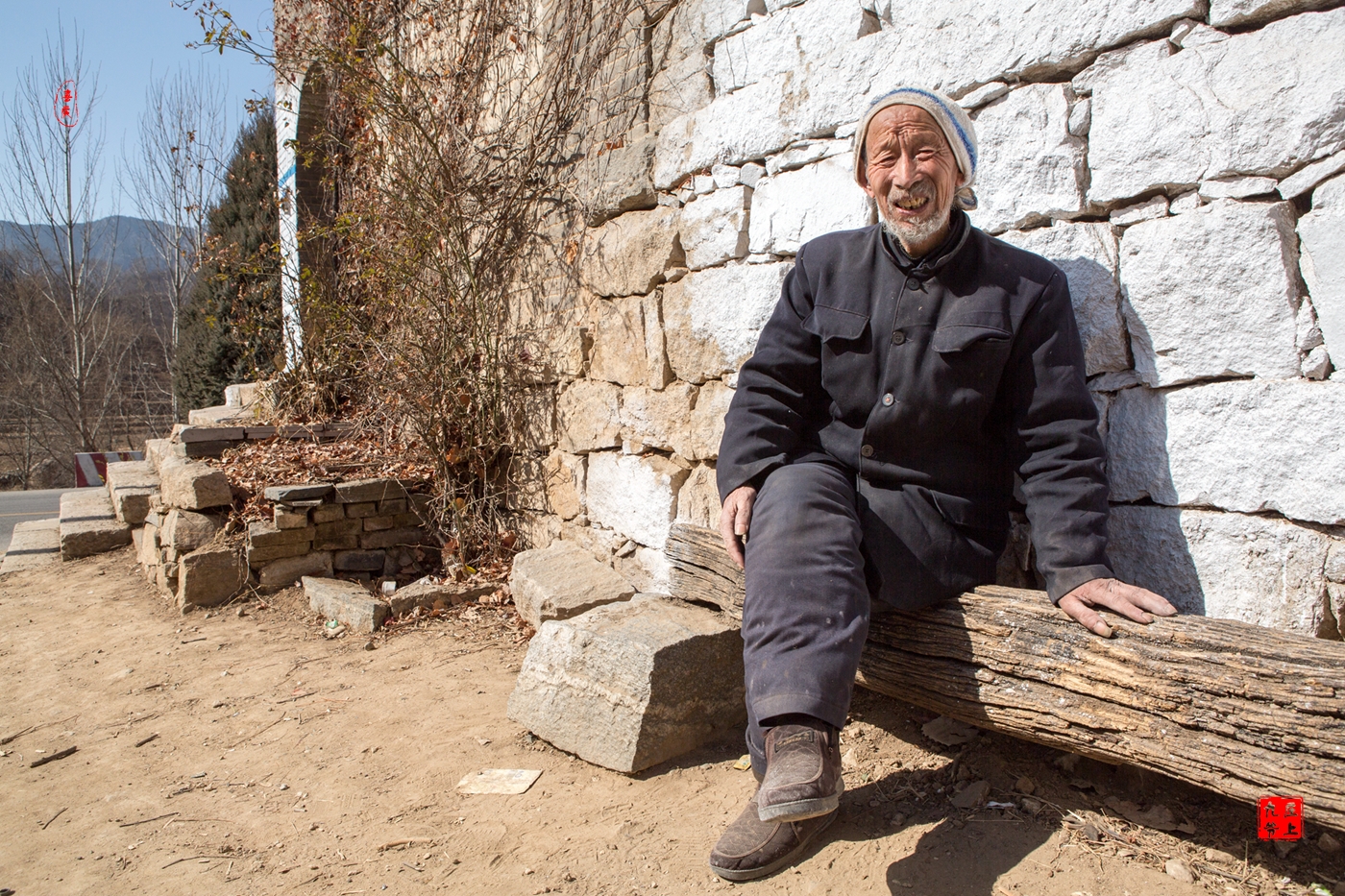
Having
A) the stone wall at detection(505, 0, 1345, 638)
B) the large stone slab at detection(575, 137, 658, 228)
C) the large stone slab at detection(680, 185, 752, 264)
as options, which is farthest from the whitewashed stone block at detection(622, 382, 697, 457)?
the large stone slab at detection(575, 137, 658, 228)

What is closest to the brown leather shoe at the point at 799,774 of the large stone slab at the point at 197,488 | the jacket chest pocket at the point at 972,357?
the jacket chest pocket at the point at 972,357

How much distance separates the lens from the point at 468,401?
15.8 feet

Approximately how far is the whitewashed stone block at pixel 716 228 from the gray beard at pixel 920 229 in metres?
1.02

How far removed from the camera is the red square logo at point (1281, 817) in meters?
1.59

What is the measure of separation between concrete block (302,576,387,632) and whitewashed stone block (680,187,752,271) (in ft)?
7.45

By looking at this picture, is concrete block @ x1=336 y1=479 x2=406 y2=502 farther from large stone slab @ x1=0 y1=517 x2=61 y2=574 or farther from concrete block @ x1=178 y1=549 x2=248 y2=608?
large stone slab @ x1=0 y1=517 x2=61 y2=574

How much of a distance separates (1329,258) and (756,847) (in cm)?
183

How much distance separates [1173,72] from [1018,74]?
1.37ft

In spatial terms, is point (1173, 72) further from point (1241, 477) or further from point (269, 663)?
point (269, 663)

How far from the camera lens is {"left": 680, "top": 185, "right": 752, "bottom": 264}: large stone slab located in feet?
10.7

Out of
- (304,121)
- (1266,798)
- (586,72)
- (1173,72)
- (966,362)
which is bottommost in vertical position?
(1266,798)

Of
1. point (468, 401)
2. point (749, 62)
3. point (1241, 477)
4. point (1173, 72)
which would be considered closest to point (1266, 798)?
point (1241, 477)

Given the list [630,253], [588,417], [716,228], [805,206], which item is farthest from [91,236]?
[805,206]

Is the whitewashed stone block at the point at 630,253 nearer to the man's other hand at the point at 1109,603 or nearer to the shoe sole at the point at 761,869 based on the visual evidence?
the man's other hand at the point at 1109,603
